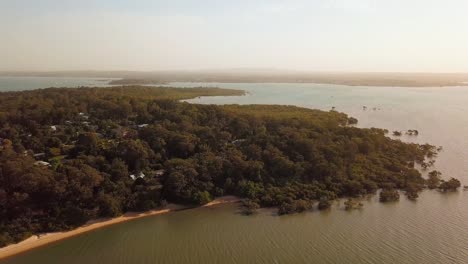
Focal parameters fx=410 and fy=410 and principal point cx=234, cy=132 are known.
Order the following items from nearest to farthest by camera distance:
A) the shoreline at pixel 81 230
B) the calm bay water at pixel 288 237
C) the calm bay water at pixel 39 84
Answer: the calm bay water at pixel 288 237 < the shoreline at pixel 81 230 < the calm bay water at pixel 39 84

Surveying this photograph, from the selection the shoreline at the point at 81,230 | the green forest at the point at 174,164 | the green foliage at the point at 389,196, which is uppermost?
the green forest at the point at 174,164

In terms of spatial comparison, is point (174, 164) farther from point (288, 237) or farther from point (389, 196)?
point (389, 196)

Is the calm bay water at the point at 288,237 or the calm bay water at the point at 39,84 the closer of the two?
the calm bay water at the point at 288,237

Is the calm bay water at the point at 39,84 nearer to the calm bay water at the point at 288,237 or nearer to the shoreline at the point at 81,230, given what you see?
the shoreline at the point at 81,230

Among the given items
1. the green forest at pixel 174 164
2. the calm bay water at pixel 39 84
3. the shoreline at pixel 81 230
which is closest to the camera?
the shoreline at pixel 81 230

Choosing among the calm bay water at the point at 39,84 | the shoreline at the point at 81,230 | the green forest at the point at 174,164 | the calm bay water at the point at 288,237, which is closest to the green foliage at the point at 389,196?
the green forest at the point at 174,164

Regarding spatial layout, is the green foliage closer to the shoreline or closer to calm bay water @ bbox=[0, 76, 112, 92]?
the shoreline
